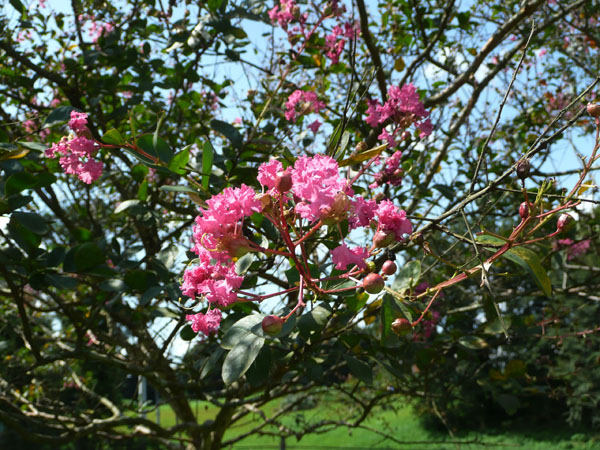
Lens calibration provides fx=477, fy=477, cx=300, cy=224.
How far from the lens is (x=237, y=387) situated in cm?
188

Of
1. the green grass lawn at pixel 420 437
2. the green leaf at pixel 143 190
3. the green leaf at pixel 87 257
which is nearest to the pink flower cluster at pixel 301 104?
the green leaf at pixel 143 190

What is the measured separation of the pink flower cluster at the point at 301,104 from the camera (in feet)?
6.19

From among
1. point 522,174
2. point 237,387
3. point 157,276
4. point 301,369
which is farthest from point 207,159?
point 237,387

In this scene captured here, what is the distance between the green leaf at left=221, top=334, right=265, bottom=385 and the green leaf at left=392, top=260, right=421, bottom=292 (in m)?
0.32

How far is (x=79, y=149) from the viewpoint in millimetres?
983

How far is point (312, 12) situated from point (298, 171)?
195cm

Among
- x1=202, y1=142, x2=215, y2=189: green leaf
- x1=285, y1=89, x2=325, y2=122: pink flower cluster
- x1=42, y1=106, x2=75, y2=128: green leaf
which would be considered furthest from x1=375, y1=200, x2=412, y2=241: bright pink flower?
x1=285, y1=89, x2=325, y2=122: pink flower cluster

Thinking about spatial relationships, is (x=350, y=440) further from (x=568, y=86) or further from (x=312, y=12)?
(x=312, y=12)

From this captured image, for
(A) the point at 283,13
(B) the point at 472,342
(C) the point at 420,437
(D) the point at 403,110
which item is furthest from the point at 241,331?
(C) the point at 420,437

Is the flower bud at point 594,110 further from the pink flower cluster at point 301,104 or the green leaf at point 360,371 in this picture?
the pink flower cluster at point 301,104

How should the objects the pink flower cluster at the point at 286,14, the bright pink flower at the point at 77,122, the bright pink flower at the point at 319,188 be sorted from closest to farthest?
the bright pink flower at the point at 319,188 < the bright pink flower at the point at 77,122 < the pink flower cluster at the point at 286,14

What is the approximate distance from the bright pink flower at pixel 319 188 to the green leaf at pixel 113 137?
1.38ft

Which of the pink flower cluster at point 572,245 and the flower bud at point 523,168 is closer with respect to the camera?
the flower bud at point 523,168

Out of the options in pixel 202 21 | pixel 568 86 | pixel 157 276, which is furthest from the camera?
pixel 568 86
